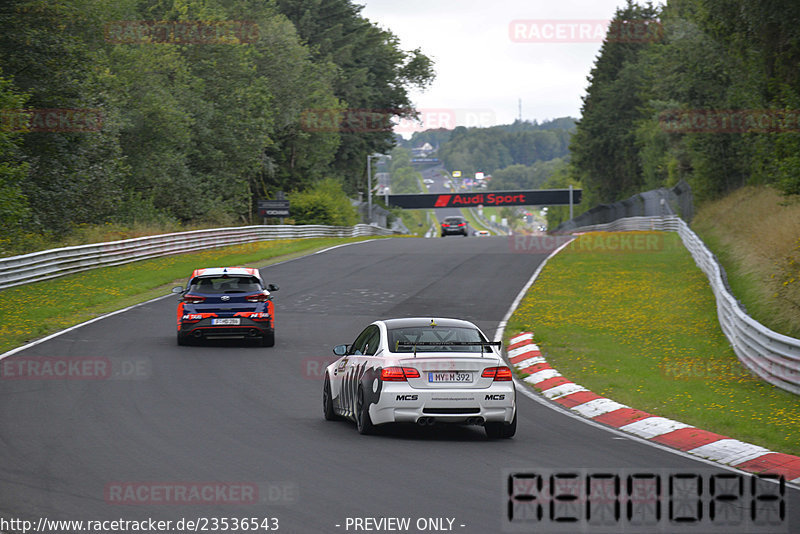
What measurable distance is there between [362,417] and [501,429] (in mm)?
1547

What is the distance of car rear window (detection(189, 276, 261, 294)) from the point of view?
65.4 ft

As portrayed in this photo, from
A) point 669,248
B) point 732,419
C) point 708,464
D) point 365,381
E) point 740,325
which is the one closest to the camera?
point 708,464

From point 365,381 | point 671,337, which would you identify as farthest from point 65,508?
point 671,337

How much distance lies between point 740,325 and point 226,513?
11658 millimetres

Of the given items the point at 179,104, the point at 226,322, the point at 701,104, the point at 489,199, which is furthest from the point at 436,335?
the point at 489,199

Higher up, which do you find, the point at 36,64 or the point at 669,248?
the point at 36,64

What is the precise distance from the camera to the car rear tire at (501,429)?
11023 millimetres

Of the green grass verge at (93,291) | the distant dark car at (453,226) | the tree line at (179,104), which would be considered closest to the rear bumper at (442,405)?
the green grass verge at (93,291)

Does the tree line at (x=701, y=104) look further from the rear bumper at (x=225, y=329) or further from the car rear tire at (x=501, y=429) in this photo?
the car rear tire at (x=501, y=429)

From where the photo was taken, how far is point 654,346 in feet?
63.3

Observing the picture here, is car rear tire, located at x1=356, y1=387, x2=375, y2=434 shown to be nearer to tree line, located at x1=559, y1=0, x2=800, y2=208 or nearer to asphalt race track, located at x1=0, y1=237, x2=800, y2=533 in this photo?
asphalt race track, located at x1=0, y1=237, x2=800, y2=533

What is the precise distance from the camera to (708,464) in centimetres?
956

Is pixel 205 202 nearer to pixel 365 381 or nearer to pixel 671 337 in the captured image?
pixel 671 337

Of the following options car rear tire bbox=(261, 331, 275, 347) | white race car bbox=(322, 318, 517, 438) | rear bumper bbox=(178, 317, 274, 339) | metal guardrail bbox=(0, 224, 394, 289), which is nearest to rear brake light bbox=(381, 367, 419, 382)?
white race car bbox=(322, 318, 517, 438)
